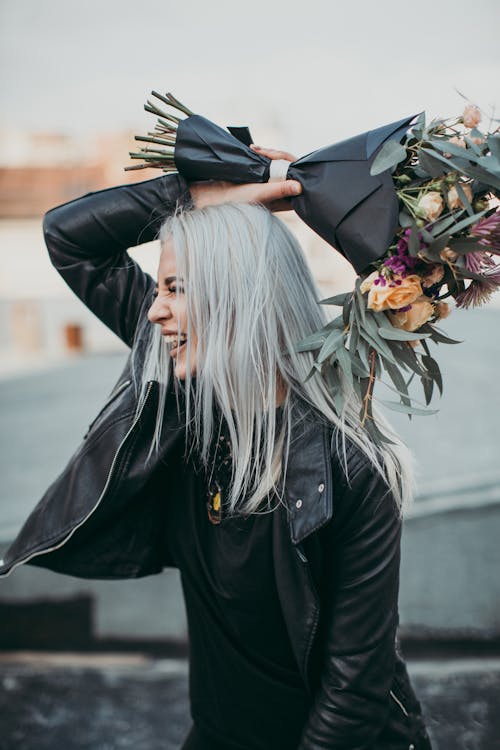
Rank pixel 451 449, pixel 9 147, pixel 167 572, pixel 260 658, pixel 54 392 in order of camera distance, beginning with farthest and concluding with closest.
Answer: pixel 9 147 → pixel 54 392 → pixel 451 449 → pixel 167 572 → pixel 260 658

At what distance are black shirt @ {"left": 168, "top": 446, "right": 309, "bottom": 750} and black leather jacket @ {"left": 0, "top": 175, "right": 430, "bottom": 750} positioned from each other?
0.09 m

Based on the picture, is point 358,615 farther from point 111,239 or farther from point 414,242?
point 111,239

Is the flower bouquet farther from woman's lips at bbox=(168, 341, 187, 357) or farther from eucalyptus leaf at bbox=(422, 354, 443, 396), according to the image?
woman's lips at bbox=(168, 341, 187, 357)

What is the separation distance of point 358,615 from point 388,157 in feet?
3.33

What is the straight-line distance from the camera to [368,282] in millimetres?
1523

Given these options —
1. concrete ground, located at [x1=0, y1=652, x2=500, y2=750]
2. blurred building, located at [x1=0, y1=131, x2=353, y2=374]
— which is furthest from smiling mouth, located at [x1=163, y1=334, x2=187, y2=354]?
→ blurred building, located at [x1=0, y1=131, x2=353, y2=374]

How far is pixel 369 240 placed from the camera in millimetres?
1519

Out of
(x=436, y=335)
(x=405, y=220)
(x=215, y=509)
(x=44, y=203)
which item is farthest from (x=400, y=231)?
(x=44, y=203)

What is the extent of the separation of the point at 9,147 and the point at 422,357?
1660cm

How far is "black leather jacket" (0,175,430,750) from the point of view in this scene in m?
1.62

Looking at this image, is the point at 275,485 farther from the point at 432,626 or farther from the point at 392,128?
the point at 432,626

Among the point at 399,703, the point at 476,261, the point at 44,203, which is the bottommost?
the point at 399,703

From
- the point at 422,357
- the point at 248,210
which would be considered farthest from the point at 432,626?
the point at 248,210

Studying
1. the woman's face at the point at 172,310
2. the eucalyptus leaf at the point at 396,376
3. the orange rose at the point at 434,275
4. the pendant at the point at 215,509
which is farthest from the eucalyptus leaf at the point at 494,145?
the pendant at the point at 215,509
